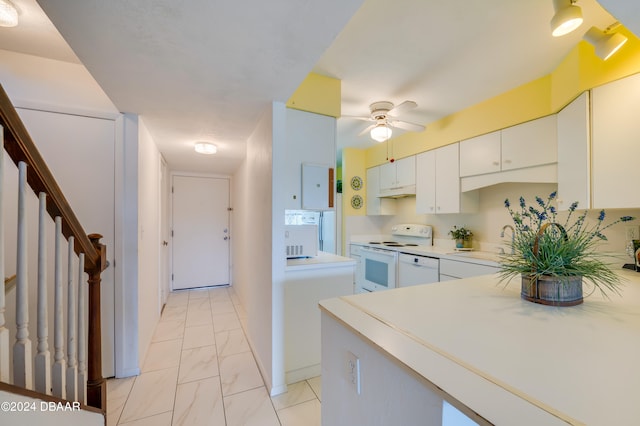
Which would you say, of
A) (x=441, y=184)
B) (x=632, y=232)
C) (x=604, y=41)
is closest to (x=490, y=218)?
(x=441, y=184)

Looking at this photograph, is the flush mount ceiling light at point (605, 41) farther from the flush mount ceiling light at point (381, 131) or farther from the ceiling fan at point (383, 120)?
the flush mount ceiling light at point (381, 131)

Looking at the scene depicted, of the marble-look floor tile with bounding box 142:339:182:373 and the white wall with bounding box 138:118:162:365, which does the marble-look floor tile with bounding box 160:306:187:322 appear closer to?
the white wall with bounding box 138:118:162:365

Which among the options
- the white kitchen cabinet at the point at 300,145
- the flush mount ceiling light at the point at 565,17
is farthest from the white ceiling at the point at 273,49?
the white kitchen cabinet at the point at 300,145

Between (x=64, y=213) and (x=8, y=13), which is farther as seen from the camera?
(x=8, y=13)

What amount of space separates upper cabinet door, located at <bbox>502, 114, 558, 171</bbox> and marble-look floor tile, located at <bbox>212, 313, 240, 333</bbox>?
3.28 meters

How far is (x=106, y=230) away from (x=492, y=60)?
316cm

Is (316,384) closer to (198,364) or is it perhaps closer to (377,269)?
(198,364)

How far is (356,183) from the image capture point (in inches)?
169

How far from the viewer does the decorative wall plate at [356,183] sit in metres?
4.25

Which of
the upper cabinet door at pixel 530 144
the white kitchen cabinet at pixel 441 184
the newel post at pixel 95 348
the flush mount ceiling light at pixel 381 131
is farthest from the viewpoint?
the white kitchen cabinet at pixel 441 184

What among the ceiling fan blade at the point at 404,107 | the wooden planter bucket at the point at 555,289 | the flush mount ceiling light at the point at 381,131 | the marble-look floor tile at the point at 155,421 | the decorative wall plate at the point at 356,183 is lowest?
the marble-look floor tile at the point at 155,421

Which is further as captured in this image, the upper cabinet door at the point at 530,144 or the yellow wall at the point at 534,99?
the upper cabinet door at the point at 530,144

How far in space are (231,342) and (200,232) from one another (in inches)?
92.1

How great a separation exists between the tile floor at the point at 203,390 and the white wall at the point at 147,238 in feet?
0.75
